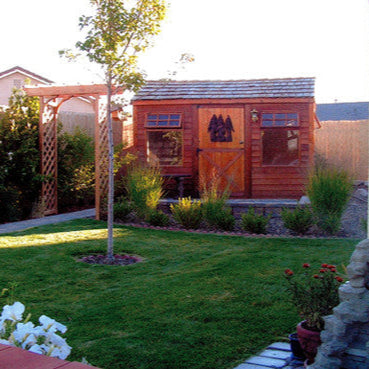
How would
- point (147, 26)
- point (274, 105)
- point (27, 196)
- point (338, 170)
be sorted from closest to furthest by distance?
point (147, 26) → point (338, 170) → point (27, 196) → point (274, 105)

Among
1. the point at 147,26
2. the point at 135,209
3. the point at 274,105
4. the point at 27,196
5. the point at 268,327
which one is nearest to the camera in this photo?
the point at 268,327

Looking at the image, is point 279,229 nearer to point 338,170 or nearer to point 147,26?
point 338,170

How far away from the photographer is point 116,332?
4.01 meters

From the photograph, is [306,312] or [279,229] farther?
[279,229]

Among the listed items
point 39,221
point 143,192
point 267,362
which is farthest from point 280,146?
point 267,362

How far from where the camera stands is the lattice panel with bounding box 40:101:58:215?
1087 centimetres

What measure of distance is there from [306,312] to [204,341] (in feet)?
2.64

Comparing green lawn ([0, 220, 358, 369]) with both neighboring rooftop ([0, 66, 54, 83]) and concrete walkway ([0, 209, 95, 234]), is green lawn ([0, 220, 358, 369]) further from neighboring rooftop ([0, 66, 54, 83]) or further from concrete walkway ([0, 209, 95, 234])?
neighboring rooftop ([0, 66, 54, 83])

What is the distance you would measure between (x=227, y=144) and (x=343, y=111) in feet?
66.9

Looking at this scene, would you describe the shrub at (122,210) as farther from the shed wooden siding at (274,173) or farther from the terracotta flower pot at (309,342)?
the terracotta flower pot at (309,342)

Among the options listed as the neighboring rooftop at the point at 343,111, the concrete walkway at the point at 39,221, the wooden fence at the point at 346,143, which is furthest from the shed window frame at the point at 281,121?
the neighboring rooftop at the point at 343,111

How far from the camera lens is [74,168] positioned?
1183 cm

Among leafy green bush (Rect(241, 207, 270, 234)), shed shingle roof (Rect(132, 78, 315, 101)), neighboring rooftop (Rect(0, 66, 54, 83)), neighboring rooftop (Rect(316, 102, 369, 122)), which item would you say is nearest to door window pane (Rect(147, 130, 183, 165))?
shed shingle roof (Rect(132, 78, 315, 101))

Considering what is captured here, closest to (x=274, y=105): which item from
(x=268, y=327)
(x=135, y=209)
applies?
(x=135, y=209)
